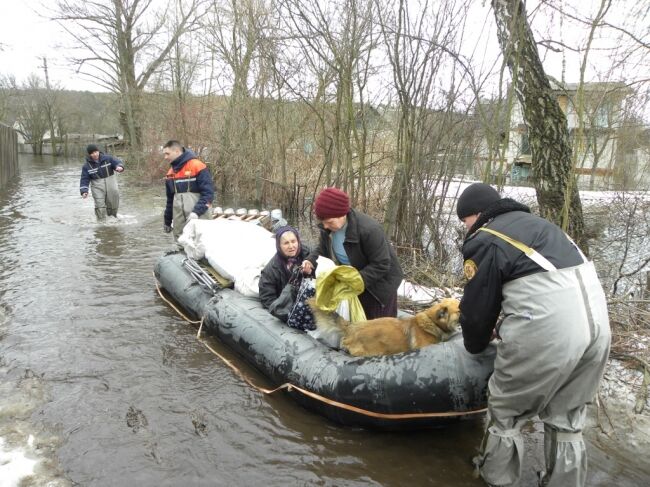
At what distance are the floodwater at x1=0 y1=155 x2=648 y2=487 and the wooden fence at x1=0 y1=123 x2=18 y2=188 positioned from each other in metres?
14.1

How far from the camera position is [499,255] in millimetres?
2824

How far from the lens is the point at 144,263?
8656mm

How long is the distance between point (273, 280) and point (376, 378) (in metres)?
1.73

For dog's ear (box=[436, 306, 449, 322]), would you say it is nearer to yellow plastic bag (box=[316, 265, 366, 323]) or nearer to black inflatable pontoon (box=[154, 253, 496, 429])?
black inflatable pontoon (box=[154, 253, 496, 429])

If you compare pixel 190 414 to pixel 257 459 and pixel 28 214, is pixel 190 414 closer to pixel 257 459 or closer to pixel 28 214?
pixel 257 459

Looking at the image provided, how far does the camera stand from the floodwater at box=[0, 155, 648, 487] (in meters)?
3.51

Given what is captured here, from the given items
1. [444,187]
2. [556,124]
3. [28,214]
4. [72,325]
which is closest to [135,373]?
[72,325]

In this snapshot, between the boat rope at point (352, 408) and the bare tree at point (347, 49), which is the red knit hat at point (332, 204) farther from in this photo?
the bare tree at point (347, 49)

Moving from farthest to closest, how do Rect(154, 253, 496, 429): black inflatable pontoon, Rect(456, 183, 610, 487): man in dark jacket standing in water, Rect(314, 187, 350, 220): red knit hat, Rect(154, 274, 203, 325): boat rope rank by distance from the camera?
Rect(154, 274, 203, 325): boat rope → Rect(314, 187, 350, 220): red knit hat → Rect(154, 253, 496, 429): black inflatable pontoon → Rect(456, 183, 610, 487): man in dark jacket standing in water

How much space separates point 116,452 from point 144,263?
535 centimetres

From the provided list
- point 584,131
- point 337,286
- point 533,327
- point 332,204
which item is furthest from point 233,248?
point 584,131

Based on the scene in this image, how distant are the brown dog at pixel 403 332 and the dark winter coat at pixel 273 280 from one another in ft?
3.62

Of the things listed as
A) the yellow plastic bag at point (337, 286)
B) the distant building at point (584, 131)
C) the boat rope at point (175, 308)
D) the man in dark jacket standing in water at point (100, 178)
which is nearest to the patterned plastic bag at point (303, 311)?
the yellow plastic bag at point (337, 286)

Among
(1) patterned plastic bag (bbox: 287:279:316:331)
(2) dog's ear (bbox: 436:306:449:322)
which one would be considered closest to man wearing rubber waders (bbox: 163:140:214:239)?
(1) patterned plastic bag (bbox: 287:279:316:331)
